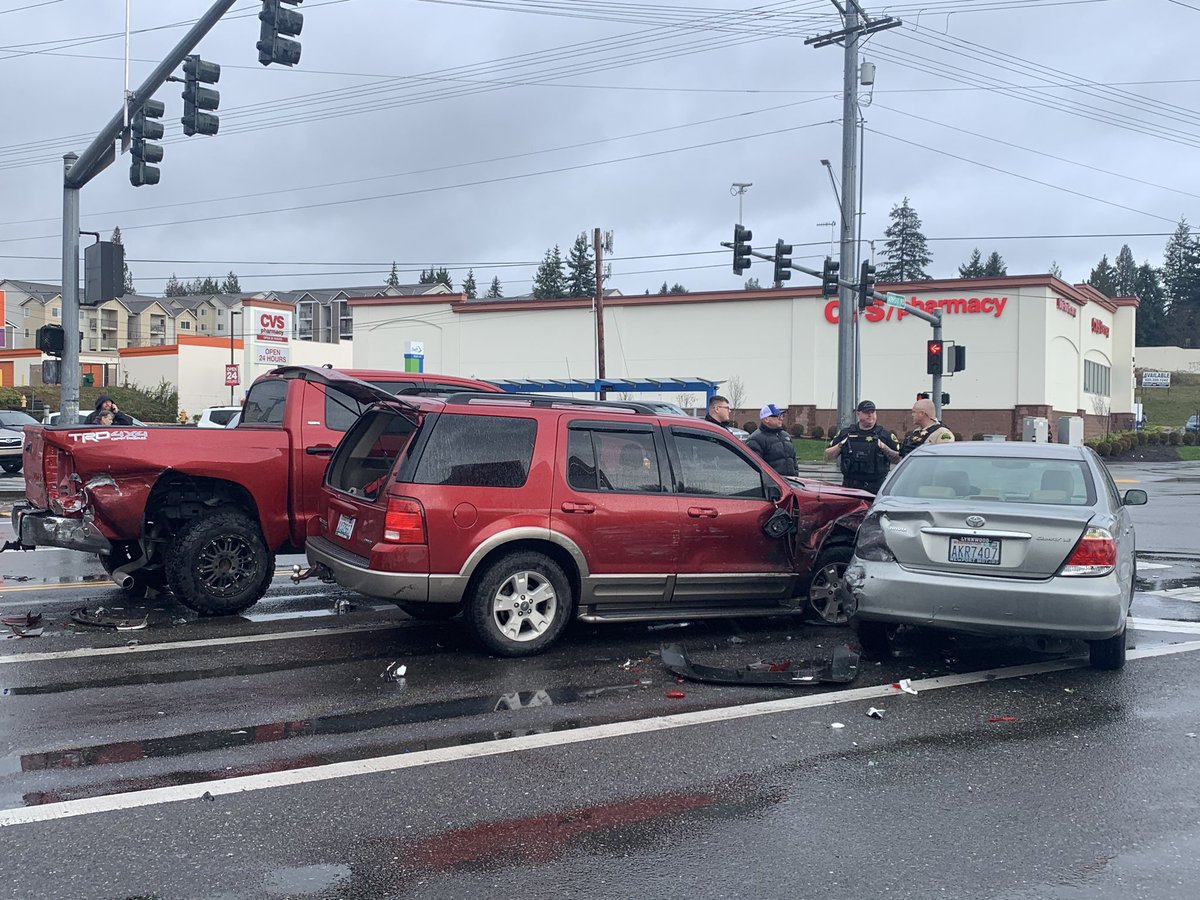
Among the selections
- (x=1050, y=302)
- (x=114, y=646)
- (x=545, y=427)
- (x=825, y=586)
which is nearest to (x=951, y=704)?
(x=825, y=586)

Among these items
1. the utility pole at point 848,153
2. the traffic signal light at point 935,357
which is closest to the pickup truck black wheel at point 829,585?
the utility pole at point 848,153

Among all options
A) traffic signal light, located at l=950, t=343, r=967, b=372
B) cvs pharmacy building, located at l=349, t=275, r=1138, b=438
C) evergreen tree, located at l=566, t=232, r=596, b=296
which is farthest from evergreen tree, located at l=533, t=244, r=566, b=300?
traffic signal light, located at l=950, t=343, r=967, b=372

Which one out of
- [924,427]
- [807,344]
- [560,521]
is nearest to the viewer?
[560,521]

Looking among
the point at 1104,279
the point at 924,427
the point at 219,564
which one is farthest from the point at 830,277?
the point at 1104,279

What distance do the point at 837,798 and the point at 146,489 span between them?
5945 millimetres

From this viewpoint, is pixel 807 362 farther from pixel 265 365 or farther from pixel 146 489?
pixel 146 489

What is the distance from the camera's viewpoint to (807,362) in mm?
51219

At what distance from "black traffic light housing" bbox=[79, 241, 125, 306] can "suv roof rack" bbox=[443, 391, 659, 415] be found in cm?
1149

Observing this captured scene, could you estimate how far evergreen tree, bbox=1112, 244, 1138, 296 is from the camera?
14015 cm

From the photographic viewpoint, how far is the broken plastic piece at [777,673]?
6945 mm

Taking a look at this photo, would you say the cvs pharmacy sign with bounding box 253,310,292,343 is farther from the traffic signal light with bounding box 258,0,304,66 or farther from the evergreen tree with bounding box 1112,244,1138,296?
the evergreen tree with bounding box 1112,244,1138,296

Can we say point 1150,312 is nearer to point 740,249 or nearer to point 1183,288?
point 1183,288

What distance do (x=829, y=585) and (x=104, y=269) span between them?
13.4 meters

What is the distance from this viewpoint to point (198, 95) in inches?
584
